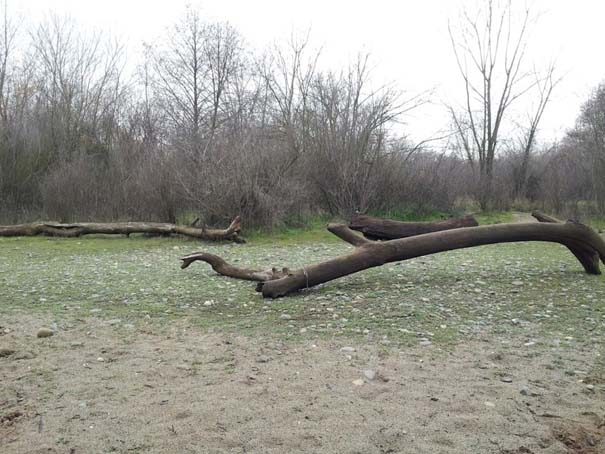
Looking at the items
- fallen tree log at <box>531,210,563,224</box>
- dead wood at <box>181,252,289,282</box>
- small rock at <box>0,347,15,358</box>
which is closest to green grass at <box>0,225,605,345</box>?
dead wood at <box>181,252,289,282</box>

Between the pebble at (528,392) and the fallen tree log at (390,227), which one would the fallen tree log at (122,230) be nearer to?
the fallen tree log at (390,227)

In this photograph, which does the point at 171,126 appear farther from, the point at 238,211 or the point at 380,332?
the point at 380,332

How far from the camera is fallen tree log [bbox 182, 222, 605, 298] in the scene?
5738mm

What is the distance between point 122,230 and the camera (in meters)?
12.7

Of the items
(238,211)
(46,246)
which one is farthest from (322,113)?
(46,246)

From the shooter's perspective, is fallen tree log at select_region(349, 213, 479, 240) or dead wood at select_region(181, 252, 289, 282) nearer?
dead wood at select_region(181, 252, 289, 282)

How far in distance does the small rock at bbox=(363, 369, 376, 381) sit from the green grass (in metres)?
0.68

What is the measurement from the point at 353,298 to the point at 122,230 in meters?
8.69

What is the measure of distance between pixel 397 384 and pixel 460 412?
1.56 feet

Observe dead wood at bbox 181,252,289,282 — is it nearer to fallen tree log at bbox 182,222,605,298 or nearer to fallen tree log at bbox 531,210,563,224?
fallen tree log at bbox 182,222,605,298

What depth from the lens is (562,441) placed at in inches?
99.6

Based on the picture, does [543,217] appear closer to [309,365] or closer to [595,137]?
[309,365]

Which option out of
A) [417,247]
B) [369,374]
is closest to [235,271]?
[417,247]

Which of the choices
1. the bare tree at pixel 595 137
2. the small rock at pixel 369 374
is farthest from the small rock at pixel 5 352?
the bare tree at pixel 595 137
